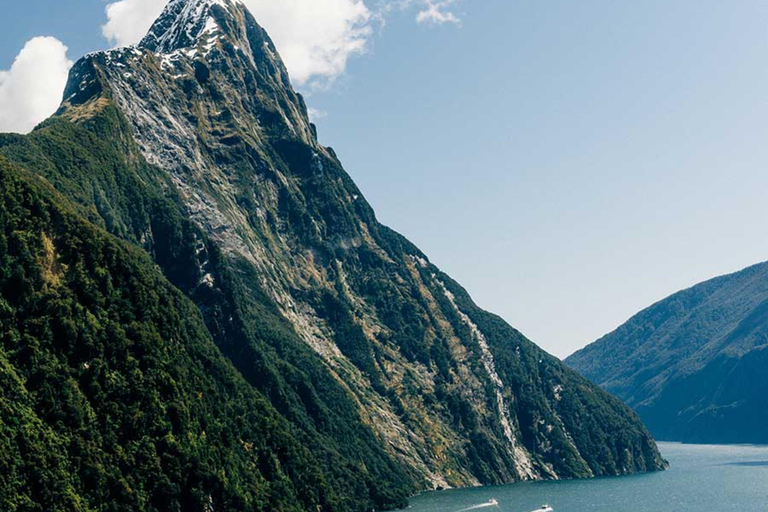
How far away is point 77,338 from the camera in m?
190

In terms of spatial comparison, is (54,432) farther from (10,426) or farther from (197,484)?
(197,484)

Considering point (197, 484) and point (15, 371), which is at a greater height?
point (15, 371)

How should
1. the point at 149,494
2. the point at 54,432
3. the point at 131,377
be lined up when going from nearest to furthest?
the point at 54,432 < the point at 149,494 < the point at 131,377

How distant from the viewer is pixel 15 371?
172875 millimetres

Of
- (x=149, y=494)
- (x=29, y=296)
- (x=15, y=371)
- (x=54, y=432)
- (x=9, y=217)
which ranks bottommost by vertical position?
(x=149, y=494)

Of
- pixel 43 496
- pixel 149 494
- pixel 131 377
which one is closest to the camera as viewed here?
pixel 43 496

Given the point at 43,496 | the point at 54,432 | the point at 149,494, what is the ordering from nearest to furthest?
the point at 43,496, the point at 54,432, the point at 149,494

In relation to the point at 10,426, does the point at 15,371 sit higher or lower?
higher

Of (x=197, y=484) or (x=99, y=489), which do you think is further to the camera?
(x=197, y=484)

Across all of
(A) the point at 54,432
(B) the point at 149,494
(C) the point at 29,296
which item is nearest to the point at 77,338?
(C) the point at 29,296

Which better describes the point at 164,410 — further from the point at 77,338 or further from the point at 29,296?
the point at 29,296

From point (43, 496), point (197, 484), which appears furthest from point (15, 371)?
point (197, 484)

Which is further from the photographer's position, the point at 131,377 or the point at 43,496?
the point at 131,377

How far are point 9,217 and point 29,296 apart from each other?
19741mm
